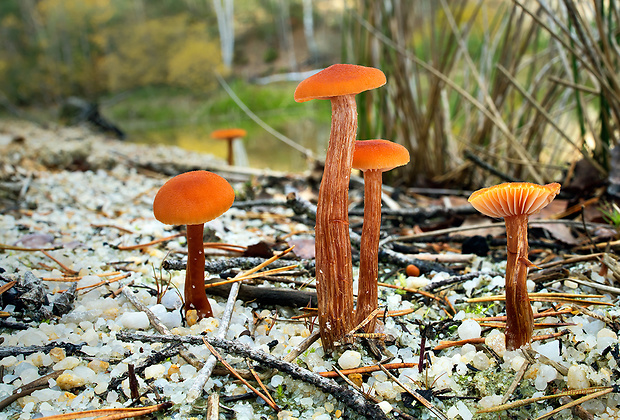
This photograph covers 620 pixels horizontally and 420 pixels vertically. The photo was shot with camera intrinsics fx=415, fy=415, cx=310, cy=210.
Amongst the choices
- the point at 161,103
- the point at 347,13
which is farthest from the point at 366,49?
the point at 161,103

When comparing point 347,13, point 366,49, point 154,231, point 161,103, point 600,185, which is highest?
point 347,13

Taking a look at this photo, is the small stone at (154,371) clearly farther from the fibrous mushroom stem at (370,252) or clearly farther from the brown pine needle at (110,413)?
the fibrous mushroom stem at (370,252)

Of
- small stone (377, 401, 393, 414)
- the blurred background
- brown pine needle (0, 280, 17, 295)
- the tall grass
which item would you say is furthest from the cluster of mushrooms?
the tall grass

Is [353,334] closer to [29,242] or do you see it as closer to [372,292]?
[372,292]

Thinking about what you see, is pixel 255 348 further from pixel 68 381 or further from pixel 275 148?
pixel 275 148

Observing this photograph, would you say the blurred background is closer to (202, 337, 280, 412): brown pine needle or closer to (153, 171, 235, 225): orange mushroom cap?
(153, 171, 235, 225): orange mushroom cap

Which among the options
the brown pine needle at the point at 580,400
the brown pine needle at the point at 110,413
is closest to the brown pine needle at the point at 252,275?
the brown pine needle at the point at 110,413

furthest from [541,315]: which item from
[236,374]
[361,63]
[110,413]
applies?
[361,63]
